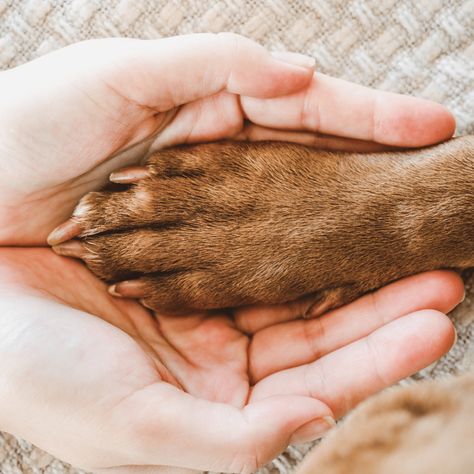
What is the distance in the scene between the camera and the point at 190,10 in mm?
1406

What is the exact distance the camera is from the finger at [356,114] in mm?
1146

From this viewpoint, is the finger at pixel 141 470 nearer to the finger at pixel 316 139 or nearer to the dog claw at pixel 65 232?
the dog claw at pixel 65 232

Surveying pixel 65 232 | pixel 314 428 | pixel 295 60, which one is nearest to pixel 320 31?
pixel 295 60

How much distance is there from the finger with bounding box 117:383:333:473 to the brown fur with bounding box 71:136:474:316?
0.22 metres

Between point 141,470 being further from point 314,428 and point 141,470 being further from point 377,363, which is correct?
point 377,363

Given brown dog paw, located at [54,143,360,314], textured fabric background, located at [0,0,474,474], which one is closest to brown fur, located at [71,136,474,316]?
brown dog paw, located at [54,143,360,314]

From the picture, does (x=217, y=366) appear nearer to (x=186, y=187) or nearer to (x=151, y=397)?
(x=151, y=397)

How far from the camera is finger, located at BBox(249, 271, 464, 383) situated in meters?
1.12

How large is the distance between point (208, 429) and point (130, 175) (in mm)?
468

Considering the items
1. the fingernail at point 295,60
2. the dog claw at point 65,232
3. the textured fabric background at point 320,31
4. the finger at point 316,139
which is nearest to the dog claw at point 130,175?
the dog claw at point 65,232

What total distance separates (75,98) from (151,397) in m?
0.54

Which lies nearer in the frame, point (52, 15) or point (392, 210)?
point (392, 210)

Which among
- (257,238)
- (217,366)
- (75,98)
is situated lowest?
(217,366)

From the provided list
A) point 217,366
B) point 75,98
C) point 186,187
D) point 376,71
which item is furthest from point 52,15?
point 217,366
